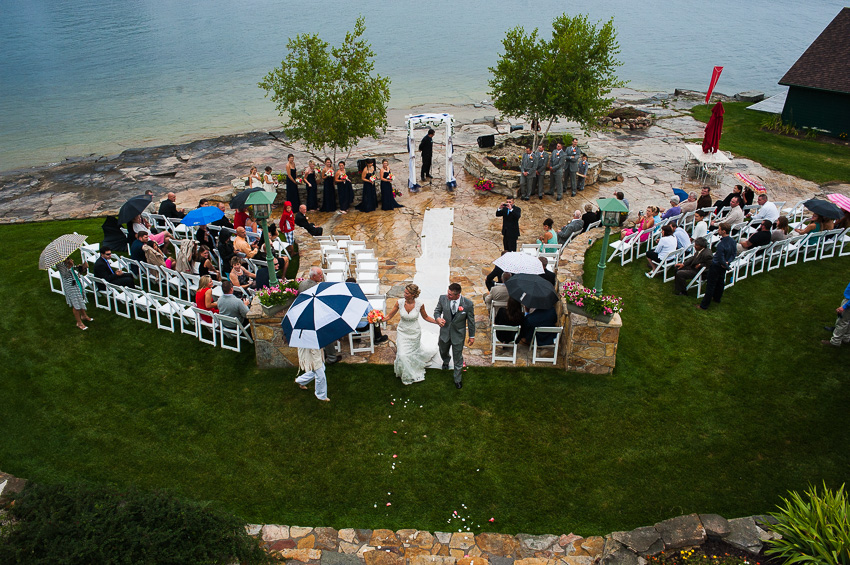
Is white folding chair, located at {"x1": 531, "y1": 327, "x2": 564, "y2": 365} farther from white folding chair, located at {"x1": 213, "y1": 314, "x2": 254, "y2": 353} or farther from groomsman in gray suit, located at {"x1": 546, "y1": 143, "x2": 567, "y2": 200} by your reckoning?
groomsman in gray suit, located at {"x1": 546, "y1": 143, "x2": 567, "y2": 200}

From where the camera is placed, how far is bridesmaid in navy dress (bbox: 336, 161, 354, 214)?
15750 millimetres

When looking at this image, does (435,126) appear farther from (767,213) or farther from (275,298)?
(275,298)

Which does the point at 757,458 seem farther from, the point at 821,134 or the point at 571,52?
the point at 821,134

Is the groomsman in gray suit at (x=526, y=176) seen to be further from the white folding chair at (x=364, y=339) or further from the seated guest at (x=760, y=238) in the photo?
the white folding chair at (x=364, y=339)

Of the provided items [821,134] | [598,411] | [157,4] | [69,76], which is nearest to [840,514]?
[598,411]

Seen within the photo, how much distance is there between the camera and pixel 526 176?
54.7 feet

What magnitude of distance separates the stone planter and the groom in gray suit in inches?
61.7

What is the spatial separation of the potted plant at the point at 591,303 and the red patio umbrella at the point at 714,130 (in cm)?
1128

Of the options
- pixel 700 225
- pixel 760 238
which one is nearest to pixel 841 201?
pixel 760 238

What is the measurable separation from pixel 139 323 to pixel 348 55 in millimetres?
10327

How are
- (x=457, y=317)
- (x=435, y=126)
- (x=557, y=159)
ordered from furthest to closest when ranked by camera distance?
(x=435, y=126)
(x=557, y=159)
(x=457, y=317)

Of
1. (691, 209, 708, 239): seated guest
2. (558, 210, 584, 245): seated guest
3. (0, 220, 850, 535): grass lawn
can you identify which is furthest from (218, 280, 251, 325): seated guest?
(691, 209, 708, 239): seated guest

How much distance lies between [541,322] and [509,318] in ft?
1.74

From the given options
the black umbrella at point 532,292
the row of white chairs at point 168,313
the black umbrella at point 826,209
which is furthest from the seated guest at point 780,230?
the row of white chairs at point 168,313
